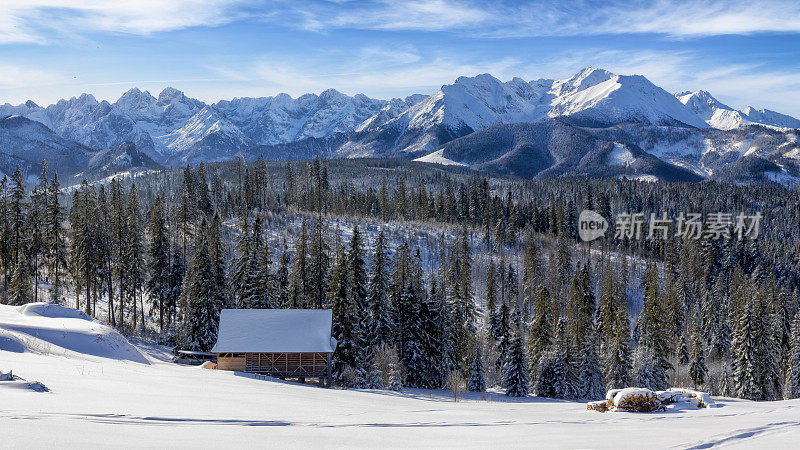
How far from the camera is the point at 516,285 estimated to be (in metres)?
114

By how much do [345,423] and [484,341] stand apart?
223 feet

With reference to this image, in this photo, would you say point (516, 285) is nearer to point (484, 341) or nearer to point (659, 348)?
point (484, 341)

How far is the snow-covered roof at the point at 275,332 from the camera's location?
38812 millimetres

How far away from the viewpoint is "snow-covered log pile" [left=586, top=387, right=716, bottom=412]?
2031cm

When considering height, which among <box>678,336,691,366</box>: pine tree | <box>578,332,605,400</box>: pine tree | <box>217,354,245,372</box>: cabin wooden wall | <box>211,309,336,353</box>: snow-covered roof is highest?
<box>211,309,336,353</box>: snow-covered roof

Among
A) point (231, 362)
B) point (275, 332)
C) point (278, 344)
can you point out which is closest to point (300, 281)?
point (275, 332)

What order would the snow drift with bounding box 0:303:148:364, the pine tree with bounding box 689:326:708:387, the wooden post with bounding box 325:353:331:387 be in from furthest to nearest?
the pine tree with bounding box 689:326:708:387 < the wooden post with bounding box 325:353:331:387 < the snow drift with bounding box 0:303:148:364

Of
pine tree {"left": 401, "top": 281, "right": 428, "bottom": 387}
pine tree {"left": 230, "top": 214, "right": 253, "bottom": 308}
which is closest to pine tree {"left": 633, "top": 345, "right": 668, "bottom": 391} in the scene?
pine tree {"left": 401, "top": 281, "right": 428, "bottom": 387}

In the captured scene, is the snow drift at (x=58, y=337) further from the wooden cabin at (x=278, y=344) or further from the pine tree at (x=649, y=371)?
the pine tree at (x=649, y=371)

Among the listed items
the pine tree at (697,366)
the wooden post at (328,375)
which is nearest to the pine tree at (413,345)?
the wooden post at (328,375)

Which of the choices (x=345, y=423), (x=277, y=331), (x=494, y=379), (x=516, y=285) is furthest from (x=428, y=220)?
(x=345, y=423)

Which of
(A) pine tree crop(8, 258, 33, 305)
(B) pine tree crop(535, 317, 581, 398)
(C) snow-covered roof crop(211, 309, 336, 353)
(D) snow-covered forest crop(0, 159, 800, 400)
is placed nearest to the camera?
(C) snow-covered roof crop(211, 309, 336, 353)

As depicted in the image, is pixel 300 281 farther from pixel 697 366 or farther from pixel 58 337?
pixel 697 366

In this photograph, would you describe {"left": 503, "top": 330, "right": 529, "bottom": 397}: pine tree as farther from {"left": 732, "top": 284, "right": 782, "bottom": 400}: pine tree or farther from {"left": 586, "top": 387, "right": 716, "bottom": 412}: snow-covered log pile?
{"left": 586, "top": 387, "right": 716, "bottom": 412}: snow-covered log pile
